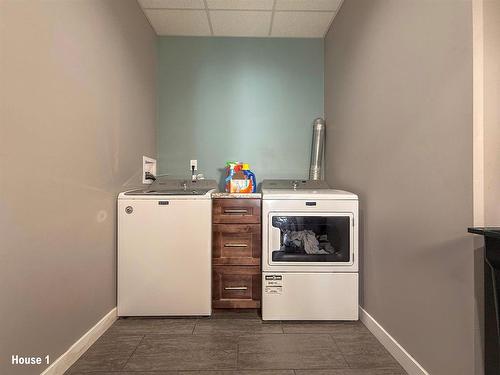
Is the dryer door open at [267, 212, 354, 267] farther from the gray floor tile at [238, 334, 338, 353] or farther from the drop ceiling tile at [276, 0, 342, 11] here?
the drop ceiling tile at [276, 0, 342, 11]

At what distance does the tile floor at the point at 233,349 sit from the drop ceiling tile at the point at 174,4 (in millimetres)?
2392

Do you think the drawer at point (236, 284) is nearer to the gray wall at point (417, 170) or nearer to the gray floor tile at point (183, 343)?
the gray floor tile at point (183, 343)

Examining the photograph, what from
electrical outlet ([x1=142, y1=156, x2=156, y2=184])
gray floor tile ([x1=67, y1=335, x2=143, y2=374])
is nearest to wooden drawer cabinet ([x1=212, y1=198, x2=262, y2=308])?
gray floor tile ([x1=67, y1=335, x2=143, y2=374])

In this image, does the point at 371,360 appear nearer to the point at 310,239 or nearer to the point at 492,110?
the point at 310,239

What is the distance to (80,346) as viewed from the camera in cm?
151

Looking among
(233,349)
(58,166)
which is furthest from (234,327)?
(58,166)

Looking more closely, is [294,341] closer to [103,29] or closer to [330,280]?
[330,280]

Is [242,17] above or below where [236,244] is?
above

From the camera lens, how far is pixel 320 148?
2.71m

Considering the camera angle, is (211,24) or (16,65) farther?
(211,24)

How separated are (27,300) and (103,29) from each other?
153cm

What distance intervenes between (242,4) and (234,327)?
241 centimetres

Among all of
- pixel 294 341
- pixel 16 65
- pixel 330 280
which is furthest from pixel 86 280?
pixel 330 280

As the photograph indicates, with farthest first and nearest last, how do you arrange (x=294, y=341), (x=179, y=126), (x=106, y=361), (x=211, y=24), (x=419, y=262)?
1. (x=179, y=126)
2. (x=211, y=24)
3. (x=294, y=341)
4. (x=106, y=361)
5. (x=419, y=262)
